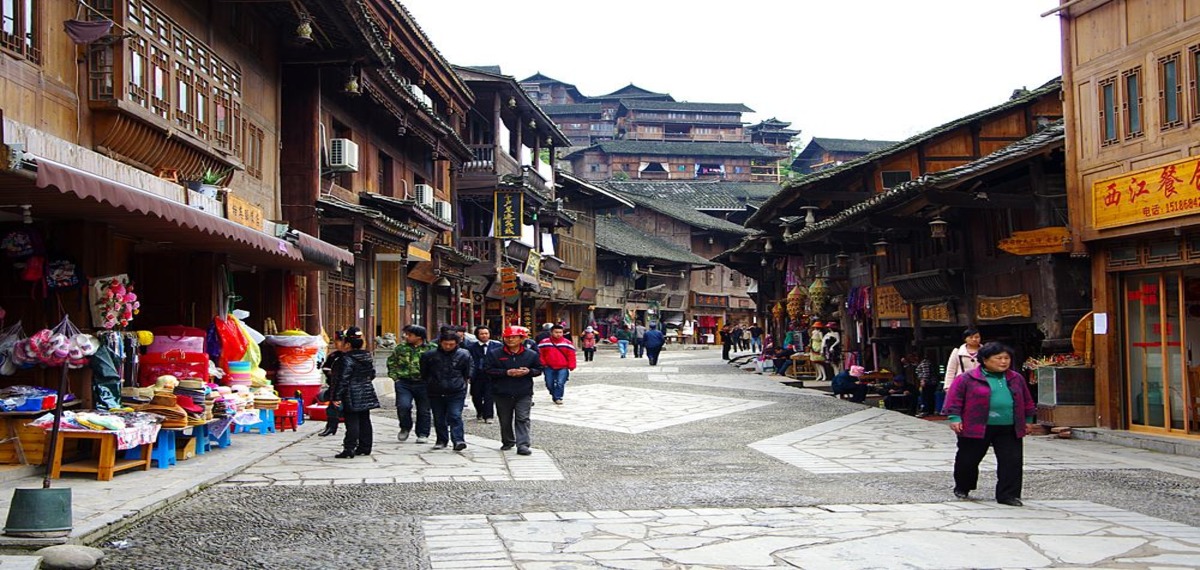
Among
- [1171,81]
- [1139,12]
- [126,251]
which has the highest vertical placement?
[1139,12]

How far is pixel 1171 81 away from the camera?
13.9 m

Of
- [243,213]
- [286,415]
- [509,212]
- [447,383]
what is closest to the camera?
[447,383]

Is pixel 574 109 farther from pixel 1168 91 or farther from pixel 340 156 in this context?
pixel 1168 91

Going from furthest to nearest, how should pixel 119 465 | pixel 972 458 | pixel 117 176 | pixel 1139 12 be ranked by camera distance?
pixel 1139 12, pixel 117 176, pixel 119 465, pixel 972 458

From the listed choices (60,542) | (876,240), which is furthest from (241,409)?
(876,240)

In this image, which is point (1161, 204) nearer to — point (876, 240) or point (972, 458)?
point (972, 458)

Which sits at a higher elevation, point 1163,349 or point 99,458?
point 1163,349

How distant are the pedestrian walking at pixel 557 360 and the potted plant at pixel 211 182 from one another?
25.5 ft

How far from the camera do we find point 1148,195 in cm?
1393

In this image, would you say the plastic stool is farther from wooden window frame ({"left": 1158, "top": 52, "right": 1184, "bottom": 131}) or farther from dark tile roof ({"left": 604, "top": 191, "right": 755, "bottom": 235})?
dark tile roof ({"left": 604, "top": 191, "right": 755, "bottom": 235})

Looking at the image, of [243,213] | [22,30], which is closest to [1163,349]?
[243,213]

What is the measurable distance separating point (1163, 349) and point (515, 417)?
850 cm

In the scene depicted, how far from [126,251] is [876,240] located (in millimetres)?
14994

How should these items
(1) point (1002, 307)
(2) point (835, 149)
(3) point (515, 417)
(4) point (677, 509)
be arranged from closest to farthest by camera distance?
(4) point (677, 509), (3) point (515, 417), (1) point (1002, 307), (2) point (835, 149)
